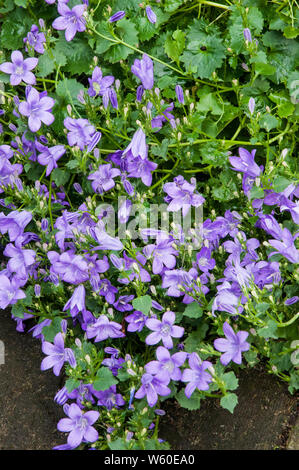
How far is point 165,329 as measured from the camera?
2236mm

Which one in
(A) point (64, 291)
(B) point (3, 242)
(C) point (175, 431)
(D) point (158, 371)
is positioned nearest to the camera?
(D) point (158, 371)

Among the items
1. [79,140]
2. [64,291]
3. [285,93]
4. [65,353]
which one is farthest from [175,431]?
Answer: [285,93]

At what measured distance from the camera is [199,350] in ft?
7.41

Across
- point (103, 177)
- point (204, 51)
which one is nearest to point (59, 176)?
point (103, 177)

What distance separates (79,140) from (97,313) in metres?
0.70

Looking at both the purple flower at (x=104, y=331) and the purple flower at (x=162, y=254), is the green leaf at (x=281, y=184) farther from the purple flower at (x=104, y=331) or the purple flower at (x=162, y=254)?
the purple flower at (x=104, y=331)

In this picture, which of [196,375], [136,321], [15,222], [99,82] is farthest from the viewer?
[99,82]

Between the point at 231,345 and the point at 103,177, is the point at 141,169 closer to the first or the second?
the point at 103,177

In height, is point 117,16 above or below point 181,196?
above

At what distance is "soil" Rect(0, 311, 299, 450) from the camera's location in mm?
2254

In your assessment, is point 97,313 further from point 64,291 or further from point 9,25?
point 9,25

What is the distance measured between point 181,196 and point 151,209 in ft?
0.49

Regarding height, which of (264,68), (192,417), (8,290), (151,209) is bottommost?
(192,417)

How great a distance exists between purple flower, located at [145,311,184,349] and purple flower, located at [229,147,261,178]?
0.66 metres
